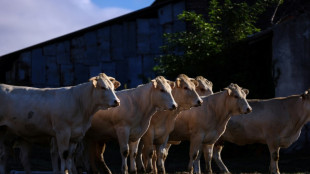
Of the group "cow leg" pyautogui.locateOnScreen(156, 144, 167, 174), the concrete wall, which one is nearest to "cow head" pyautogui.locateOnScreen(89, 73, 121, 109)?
"cow leg" pyautogui.locateOnScreen(156, 144, 167, 174)

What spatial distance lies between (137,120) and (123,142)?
0.62m

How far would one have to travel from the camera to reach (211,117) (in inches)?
633

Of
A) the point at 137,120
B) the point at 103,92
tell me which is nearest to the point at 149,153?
the point at 137,120

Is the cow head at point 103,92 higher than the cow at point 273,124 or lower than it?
higher

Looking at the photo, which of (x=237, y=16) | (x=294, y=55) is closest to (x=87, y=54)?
(x=237, y=16)

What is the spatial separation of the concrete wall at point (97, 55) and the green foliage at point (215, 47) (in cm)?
218

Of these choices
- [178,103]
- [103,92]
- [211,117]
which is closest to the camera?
[103,92]

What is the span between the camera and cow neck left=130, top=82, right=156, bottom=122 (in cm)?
1488

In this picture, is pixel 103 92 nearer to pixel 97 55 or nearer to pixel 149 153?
pixel 149 153

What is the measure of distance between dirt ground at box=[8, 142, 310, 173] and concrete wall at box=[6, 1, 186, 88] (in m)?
5.45

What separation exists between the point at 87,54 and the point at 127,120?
13988mm

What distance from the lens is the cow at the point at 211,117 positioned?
15.9 metres

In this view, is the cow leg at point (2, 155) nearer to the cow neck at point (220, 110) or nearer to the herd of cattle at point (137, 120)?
the herd of cattle at point (137, 120)

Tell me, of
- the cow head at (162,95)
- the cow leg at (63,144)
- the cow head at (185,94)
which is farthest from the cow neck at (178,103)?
the cow leg at (63,144)
